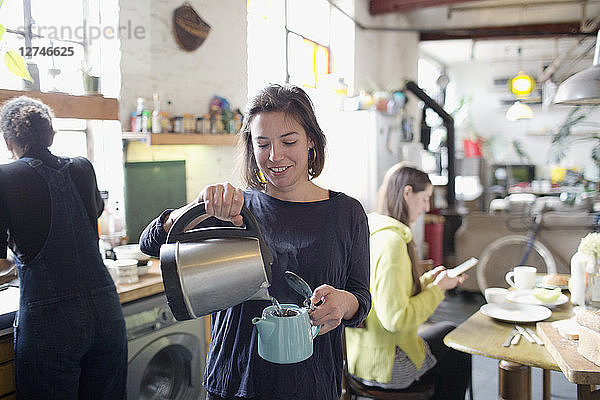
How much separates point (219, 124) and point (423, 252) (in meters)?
3.18

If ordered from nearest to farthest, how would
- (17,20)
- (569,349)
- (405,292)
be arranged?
1. (569,349)
2. (405,292)
3. (17,20)

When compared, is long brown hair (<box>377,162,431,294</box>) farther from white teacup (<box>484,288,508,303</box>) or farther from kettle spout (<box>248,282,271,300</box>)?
kettle spout (<box>248,282,271,300</box>)

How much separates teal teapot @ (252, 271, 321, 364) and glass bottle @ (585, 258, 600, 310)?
57.5 inches

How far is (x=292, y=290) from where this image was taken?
4.37ft

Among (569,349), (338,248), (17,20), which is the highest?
(17,20)

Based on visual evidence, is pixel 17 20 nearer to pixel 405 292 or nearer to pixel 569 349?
pixel 405 292

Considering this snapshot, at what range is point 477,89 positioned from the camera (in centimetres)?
1184

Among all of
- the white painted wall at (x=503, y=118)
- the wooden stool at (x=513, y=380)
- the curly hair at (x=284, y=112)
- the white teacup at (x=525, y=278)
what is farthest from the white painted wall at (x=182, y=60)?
the white painted wall at (x=503, y=118)

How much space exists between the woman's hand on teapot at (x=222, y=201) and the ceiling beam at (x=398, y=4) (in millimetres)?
5626

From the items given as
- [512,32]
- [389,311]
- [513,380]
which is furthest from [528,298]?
[512,32]

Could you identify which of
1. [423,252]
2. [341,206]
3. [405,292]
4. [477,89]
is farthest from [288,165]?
[477,89]

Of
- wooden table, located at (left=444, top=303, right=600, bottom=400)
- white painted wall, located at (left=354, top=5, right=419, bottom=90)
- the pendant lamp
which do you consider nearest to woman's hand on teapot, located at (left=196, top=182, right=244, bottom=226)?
wooden table, located at (left=444, top=303, right=600, bottom=400)

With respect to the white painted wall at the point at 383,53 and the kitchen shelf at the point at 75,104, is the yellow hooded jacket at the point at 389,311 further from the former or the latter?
the white painted wall at the point at 383,53

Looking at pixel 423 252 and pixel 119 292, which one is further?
pixel 423 252
